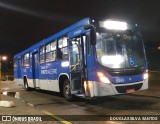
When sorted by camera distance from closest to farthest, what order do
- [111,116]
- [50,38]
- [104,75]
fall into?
[111,116] → [104,75] → [50,38]

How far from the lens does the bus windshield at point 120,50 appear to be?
10992mm

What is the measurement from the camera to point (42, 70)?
59.8ft

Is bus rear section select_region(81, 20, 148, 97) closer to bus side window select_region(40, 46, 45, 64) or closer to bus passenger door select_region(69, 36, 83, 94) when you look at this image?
bus passenger door select_region(69, 36, 83, 94)

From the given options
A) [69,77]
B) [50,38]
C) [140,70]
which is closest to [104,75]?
[140,70]

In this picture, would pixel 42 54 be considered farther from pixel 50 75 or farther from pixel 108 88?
pixel 108 88

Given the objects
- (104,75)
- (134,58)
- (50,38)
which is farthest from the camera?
(50,38)

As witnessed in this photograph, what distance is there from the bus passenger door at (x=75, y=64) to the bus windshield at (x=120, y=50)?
1.36 metres

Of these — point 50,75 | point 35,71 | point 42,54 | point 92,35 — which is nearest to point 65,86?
point 50,75

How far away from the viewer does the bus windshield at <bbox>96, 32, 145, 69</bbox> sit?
1099cm

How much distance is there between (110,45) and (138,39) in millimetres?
1403

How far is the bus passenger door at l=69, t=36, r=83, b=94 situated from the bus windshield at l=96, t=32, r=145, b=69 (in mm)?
1356

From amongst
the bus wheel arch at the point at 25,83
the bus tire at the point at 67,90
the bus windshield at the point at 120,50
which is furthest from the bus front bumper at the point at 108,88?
the bus wheel arch at the point at 25,83

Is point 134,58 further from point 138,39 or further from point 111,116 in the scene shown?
point 111,116

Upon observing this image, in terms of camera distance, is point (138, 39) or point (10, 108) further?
point (138, 39)
